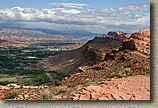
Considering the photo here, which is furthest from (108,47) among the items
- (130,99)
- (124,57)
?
(130,99)

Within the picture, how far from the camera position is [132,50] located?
25922 mm

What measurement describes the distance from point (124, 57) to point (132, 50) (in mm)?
4620

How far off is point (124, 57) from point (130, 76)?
394 inches

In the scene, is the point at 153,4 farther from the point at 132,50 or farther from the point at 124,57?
the point at 132,50

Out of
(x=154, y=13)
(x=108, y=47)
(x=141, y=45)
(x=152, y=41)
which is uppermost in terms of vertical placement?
(x=154, y=13)

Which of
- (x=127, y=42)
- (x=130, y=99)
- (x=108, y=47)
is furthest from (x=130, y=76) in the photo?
(x=108, y=47)

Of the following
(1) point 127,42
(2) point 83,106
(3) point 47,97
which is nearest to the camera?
(2) point 83,106

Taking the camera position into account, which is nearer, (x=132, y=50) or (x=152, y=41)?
(x=152, y=41)

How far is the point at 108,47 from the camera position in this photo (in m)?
74.8

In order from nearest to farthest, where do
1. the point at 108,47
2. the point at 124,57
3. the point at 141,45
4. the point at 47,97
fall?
the point at 47,97
the point at 124,57
the point at 141,45
the point at 108,47

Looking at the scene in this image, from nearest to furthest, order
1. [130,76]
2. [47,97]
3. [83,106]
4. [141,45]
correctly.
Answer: [83,106]
[47,97]
[130,76]
[141,45]

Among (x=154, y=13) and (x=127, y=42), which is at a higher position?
(x=154, y=13)

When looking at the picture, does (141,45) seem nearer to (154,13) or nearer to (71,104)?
(154,13)

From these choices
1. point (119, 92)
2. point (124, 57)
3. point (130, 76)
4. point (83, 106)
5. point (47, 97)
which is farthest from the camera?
point (124, 57)
